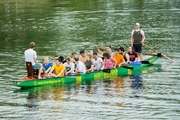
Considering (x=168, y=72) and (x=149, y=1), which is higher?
(x=149, y=1)

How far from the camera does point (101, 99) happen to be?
29.2m

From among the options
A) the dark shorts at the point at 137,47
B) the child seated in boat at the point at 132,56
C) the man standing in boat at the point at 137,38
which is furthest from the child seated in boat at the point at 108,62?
the dark shorts at the point at 137,47

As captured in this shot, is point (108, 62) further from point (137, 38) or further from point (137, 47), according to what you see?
point (137, 47)

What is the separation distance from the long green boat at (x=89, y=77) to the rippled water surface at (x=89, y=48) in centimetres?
42

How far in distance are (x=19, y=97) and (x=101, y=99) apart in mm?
4244

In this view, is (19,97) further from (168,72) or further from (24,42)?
(24,42)

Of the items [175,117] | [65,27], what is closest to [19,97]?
[175,117]

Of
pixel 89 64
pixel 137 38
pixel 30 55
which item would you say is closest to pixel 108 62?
pixel 89 64

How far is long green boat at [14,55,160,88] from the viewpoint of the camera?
31.7 m

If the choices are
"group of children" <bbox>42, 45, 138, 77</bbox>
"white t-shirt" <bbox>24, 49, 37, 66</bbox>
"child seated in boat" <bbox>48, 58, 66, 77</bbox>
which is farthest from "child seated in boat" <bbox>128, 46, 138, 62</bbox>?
"white t-shirt" <bbox>24, 49, 37, 66</bbox>

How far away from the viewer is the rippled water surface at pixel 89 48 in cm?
2727

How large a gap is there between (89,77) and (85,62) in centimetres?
123

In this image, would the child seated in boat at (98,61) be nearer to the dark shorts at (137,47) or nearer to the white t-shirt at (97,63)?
the white t-shirt at (97,63)

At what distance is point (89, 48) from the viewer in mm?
47156
